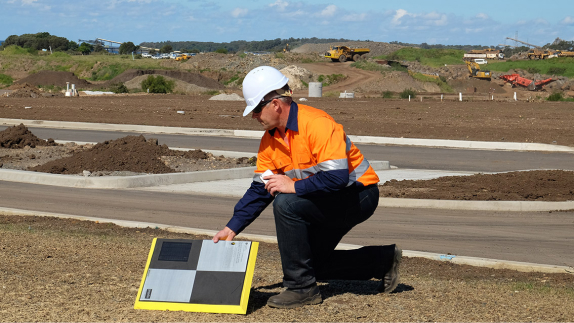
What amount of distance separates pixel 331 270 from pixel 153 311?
4.76 feet

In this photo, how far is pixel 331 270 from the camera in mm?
5324

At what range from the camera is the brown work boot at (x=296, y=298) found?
478 centimetres

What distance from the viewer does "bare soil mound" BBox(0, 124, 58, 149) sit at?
17.9m

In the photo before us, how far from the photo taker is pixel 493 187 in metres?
11.6

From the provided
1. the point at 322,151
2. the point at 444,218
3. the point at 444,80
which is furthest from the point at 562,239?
the point at 444,80

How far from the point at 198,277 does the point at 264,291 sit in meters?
0.76

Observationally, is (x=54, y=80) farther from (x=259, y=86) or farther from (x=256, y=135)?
(x=259, y=86)

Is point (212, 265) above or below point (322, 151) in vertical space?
below

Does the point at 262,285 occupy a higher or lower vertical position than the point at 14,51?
lower

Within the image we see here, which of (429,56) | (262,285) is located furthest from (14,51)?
(262,285)

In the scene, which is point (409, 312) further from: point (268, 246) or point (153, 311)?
point (268, 246)

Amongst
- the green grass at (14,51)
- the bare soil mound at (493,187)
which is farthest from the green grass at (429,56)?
the bare soil mound at (493,187)

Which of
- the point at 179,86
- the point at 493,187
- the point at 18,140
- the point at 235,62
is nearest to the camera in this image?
the point at 493,187

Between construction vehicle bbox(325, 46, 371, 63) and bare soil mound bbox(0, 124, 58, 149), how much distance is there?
220 feet
